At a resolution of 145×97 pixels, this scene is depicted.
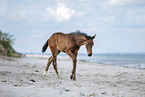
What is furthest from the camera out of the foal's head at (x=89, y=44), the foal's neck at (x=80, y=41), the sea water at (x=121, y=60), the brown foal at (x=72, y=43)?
the sea water at (x=121, y=60)

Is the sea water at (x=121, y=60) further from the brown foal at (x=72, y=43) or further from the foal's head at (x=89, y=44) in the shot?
the foal's head at (x=89, y=44)

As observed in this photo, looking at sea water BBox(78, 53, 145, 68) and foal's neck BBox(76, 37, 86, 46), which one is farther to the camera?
sea water BBox(78, 53, 145, 68)

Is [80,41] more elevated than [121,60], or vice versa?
[80,41]

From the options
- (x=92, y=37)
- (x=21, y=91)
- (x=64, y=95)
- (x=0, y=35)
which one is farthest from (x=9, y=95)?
(x=0, y=35)

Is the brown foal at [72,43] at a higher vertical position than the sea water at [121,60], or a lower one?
higher

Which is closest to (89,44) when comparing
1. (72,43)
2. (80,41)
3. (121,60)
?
(80,41)

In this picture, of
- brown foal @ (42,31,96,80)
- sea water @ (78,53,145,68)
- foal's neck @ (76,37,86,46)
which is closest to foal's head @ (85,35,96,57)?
brown foal @ (42,31,96,80)

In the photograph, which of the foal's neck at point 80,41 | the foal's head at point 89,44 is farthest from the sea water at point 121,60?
the foal's head at point 89,44

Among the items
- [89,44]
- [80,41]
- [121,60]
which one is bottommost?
[121,60]

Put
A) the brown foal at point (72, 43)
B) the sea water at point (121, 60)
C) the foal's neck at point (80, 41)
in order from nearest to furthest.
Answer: the brown foal at point (72, 43) → the foal's neck at point (80, 41) → the sea water at point (121, 60)

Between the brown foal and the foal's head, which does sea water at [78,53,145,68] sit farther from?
the foal's head

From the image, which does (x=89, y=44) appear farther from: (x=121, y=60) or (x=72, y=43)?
(x=121, y=60)

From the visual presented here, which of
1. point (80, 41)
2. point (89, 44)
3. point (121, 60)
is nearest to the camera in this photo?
point (89, 44)

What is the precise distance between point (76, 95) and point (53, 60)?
418 centimetres
